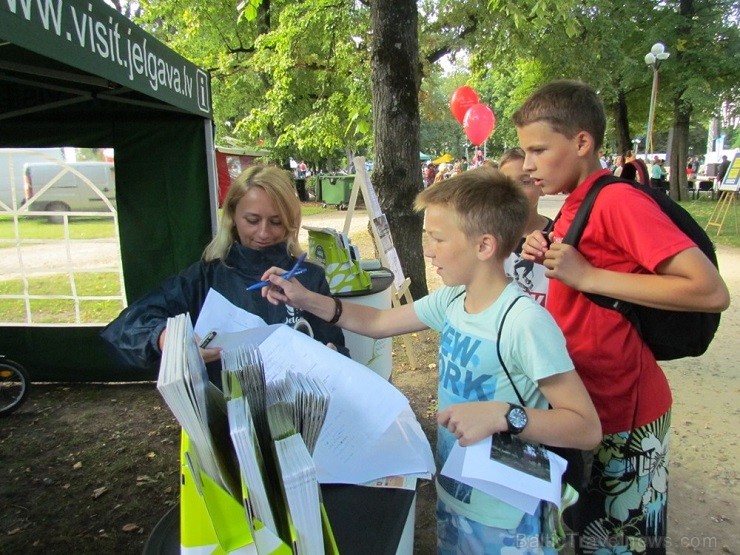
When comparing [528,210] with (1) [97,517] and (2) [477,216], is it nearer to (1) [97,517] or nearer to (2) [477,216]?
(2) [477,216]

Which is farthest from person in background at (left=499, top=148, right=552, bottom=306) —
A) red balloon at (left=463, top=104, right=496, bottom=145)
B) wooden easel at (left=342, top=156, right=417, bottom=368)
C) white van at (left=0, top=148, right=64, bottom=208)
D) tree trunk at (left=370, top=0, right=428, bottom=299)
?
red balloon at (left=463, top=104, right=496, bottom=145)

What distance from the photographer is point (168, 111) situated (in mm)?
3570

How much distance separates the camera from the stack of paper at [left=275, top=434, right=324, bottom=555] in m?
0.76

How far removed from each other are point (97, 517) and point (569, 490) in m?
2.65

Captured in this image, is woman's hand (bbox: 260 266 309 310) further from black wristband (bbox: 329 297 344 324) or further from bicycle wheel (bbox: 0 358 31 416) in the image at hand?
bicycle wheel (bbox: 0 358 31 416)

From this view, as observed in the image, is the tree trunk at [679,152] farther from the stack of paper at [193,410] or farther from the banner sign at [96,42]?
the stack of paper at [193,410]

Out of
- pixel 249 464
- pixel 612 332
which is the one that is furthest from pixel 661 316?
pixel 249 464

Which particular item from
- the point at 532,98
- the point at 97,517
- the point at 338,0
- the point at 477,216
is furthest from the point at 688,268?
the point at 338,0

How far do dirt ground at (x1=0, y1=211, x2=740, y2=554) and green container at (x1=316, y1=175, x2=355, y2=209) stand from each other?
1593 centimetres

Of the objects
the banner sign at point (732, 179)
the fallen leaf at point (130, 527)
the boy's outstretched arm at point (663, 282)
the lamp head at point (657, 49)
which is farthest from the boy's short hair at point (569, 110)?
the lamp head at point (657, 49)

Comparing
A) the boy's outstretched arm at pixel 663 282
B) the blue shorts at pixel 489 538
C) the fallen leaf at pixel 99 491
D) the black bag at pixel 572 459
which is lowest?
the fallen leaf at pixel 99 491

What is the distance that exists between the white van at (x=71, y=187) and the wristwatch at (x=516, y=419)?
3.65 m

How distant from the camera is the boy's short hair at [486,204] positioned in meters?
1.39

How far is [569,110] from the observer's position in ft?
4.94
